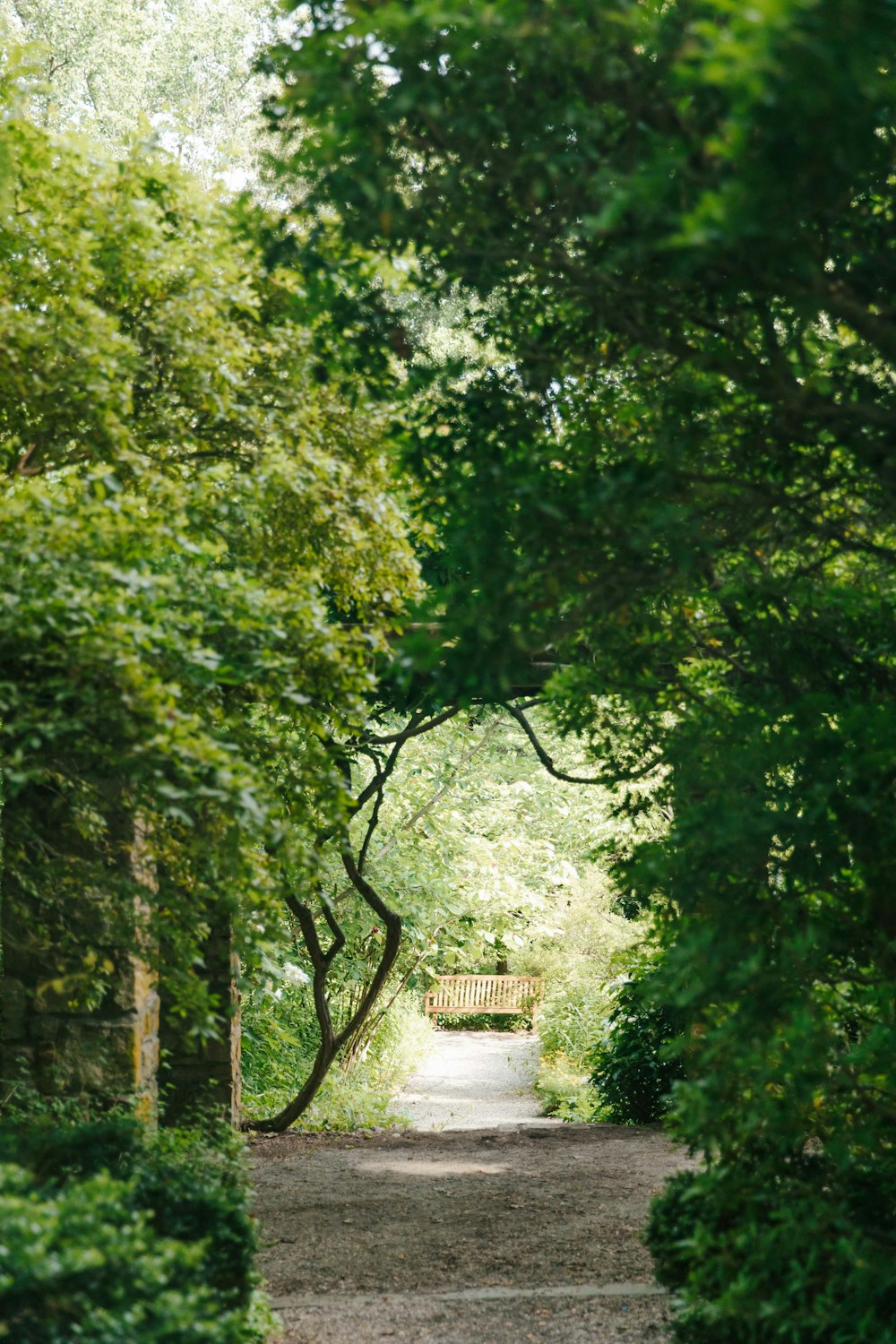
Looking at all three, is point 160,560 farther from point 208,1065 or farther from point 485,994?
point 485,994

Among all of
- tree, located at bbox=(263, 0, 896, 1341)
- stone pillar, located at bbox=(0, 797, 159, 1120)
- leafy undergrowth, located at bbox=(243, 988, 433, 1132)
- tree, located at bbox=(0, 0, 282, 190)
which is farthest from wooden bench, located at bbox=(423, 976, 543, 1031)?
tree, located at bbox=(263, 0, 896, 1341)

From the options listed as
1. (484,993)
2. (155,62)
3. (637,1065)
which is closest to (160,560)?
(637,1065)

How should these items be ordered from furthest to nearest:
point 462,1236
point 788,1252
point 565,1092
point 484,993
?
point 484,993 → point 565,1092 → point 462,1236 → point 788,1252

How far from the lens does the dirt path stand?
3.98 meters

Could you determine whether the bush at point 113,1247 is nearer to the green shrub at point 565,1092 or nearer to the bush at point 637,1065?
the bush at point 637,1065

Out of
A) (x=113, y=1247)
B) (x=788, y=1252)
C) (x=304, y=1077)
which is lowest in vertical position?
(x=304, y=1077)

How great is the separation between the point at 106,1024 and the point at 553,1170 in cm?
329

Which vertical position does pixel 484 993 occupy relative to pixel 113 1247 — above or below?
below

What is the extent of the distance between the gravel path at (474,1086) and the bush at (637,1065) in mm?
797

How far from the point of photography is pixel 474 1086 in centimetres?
1122

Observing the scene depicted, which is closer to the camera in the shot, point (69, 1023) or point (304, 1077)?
point (69, 1023)

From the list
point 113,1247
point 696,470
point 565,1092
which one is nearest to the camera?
point 113,1247

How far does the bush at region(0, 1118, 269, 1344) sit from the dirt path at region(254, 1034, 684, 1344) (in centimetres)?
94

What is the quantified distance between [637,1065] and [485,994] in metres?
7.63
